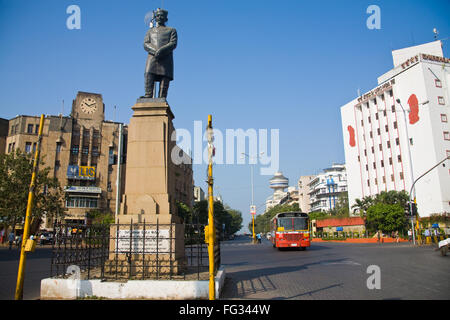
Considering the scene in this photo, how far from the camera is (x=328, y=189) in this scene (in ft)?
297

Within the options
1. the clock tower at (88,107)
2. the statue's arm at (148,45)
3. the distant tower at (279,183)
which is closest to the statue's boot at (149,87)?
the statue's arm at (148,45)

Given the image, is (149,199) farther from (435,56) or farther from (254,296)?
(435,56)

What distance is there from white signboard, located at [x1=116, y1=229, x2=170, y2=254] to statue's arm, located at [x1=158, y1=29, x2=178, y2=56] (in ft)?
17.2

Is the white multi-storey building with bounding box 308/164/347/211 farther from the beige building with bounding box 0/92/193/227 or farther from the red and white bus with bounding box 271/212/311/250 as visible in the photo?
the red and white bus with bounding box 271/212/311/250

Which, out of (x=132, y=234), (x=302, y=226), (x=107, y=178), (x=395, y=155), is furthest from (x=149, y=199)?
(x=395, y=155)

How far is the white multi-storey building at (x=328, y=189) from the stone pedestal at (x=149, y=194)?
82.9 m

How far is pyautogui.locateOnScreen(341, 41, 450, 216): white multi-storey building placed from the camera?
44.0 m

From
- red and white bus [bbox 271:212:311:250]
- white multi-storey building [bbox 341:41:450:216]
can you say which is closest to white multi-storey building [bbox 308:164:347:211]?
white multi-storey building [bbox 341:41:450:216]

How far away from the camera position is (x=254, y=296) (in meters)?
7.48

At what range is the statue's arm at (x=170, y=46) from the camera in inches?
386

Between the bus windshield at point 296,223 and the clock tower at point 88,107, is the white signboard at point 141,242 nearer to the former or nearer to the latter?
the bus windshield at point 296,223
